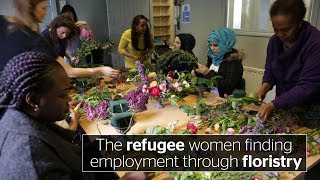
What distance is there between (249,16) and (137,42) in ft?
4.75

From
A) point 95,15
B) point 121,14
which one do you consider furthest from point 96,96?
point 95,15

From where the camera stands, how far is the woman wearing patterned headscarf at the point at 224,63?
2.14m

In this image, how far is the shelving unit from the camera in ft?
15.1

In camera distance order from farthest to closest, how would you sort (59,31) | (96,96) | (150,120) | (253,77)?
(253,77) < (59,31) < (96,96) < (150,120)

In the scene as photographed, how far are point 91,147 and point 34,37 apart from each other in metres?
0.65

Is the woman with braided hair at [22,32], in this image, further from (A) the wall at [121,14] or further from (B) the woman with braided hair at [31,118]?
(A) the wall at [121,14]

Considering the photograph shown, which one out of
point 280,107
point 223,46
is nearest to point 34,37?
point 280,107

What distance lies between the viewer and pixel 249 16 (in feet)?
10.8

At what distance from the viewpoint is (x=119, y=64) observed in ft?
15.9

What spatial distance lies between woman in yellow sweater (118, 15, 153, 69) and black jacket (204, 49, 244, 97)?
118 cm

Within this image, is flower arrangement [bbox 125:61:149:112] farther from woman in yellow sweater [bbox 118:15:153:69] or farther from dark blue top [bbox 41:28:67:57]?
woman in yellow sweater [bbox 118:15:153:69]

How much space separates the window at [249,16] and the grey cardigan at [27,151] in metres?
2.85

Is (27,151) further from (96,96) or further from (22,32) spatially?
(96,96)

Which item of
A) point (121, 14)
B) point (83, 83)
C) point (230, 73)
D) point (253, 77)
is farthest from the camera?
point (121, 14)
